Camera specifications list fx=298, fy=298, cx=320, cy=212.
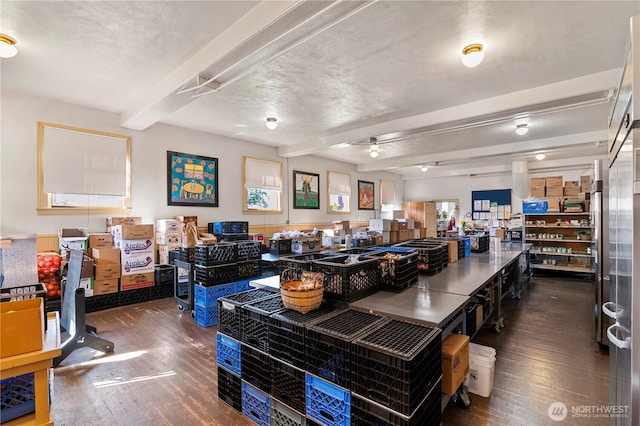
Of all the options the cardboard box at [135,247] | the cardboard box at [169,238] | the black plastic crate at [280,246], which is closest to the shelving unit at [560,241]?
the black plastic crate at [280,246]

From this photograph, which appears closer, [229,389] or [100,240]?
[229,389]

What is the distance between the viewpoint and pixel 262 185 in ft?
24.5

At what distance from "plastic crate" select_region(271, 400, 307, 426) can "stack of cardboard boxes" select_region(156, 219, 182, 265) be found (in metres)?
4.09

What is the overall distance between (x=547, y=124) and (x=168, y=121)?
7227mm

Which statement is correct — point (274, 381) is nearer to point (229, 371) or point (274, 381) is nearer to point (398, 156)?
point (229, 371)

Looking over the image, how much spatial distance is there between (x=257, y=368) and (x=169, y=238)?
4.09m

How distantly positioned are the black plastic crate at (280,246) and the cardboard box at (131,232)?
2.08 meters

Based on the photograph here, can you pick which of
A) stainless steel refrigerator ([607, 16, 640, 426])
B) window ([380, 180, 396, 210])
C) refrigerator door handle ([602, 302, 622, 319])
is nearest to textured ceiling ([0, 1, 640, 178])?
stainless steel refrigerator ([607, 16, 640, 426])

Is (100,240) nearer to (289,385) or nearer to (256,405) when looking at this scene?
(256,405)

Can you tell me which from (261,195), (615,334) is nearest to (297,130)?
(261,195)

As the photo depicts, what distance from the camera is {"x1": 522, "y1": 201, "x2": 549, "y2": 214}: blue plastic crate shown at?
279 inches

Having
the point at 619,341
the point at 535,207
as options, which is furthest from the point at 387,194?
the point at 619,341

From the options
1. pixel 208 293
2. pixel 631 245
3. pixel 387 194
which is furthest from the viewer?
pixel 387 194

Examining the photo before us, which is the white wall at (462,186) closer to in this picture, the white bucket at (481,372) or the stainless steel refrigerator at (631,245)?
the white bucket at (481,372)
